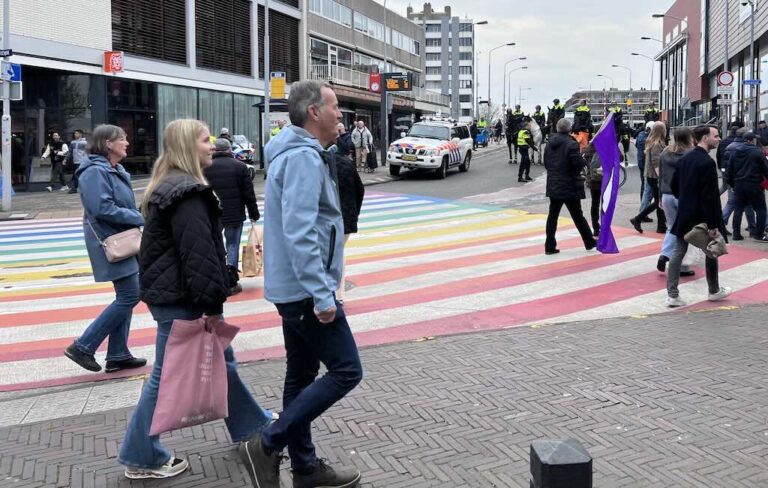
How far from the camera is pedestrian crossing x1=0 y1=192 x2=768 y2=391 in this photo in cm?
728

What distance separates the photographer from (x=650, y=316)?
7922 mm

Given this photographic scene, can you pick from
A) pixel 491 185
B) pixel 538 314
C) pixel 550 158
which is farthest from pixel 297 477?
pixel 491 185

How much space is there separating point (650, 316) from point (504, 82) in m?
100

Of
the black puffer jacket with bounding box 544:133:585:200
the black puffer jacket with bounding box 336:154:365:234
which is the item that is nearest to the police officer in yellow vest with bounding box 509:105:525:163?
the black puffer jacket with bounding box 544:133:585:200

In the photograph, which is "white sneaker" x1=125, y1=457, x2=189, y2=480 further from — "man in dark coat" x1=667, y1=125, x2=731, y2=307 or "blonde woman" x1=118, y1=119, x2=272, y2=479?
"man in dark coat" x1=667, y1=125, x2=731, y2=307

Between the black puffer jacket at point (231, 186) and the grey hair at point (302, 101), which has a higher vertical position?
the grey hair at point (302, 101)

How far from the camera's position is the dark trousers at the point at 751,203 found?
12477 mm

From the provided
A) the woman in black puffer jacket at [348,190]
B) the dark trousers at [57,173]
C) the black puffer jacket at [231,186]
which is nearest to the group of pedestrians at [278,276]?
the woman in black puffer jacket at [348,190]

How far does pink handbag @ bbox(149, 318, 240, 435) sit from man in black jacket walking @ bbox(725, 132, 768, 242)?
10.8m

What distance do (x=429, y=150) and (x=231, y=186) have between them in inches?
688

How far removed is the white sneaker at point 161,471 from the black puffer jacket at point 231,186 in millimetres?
4613

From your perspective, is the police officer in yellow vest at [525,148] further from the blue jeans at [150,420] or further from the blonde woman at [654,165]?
the blue jeans at [150,420]

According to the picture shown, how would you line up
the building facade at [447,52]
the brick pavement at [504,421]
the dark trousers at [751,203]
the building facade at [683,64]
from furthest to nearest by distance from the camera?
the building facade at [447,52] < the building facade at [683,64] < the dark trousers at [751,203] < the brick pavement at [504,421]

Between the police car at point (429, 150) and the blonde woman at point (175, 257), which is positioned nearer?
the blonde woman at point (175, 257)
